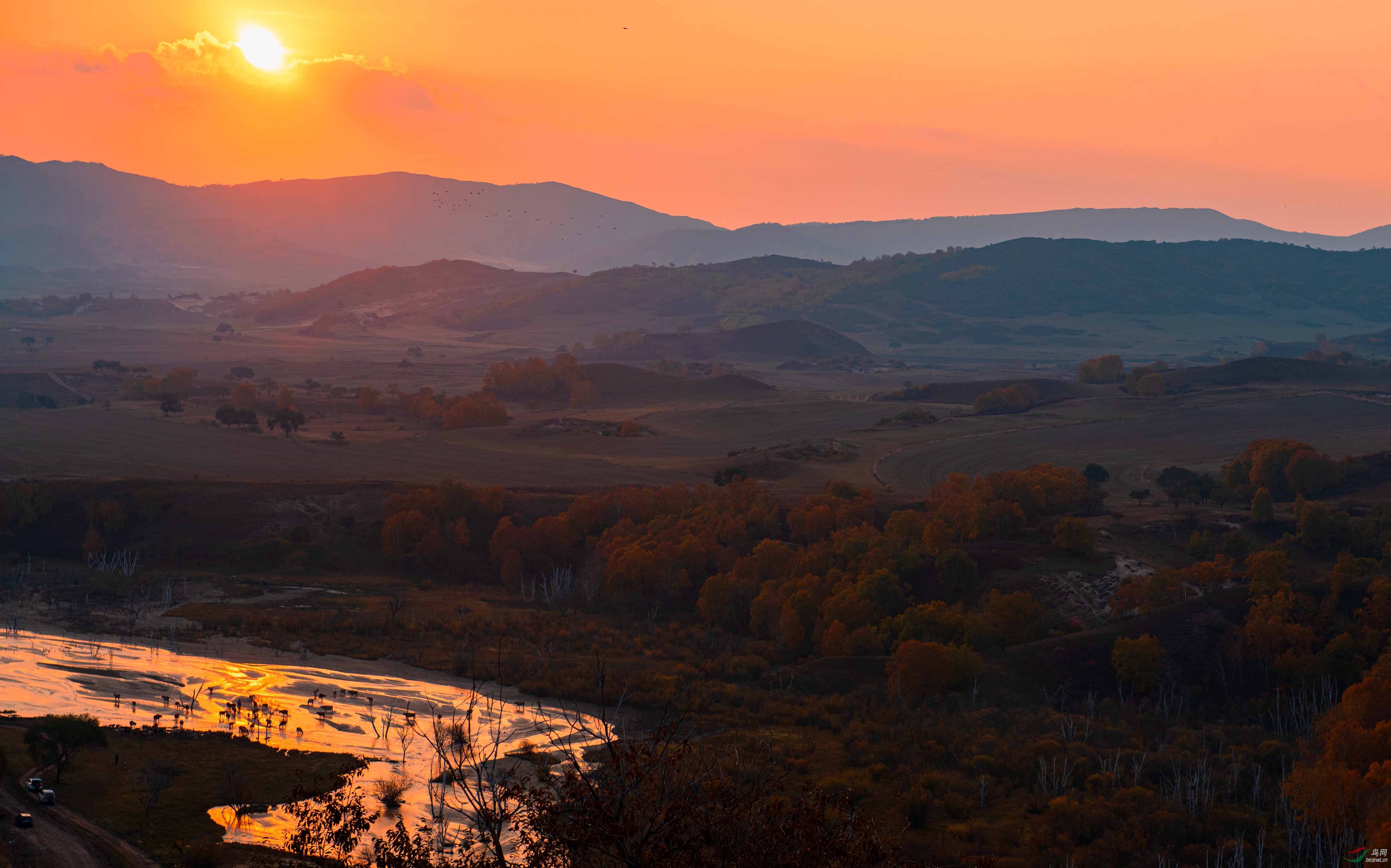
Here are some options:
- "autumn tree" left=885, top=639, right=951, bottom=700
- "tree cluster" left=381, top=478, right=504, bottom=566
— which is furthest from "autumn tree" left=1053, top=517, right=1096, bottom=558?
"tree cluster" left=381, top=478, right=504, bottom=566

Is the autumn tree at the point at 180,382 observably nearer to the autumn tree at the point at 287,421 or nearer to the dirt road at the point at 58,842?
the autumn tree at the point at 287,421

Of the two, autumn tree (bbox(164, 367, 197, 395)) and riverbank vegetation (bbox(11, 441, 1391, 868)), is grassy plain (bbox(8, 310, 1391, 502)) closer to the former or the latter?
autumn tree (bbox(164, 367, 197, 395))

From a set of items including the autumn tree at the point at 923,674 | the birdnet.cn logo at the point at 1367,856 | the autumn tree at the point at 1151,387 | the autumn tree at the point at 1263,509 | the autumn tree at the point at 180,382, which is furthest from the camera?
the autumn tree at the point at 1151,387

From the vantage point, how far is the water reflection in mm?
34594

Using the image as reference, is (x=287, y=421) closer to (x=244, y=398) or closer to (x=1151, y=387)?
(x=244, y=398)

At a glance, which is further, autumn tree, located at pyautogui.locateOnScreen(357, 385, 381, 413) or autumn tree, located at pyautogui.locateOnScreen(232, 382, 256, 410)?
autumn tree, located at pyautogui.locateOnScreen(357, 385, 381, 413)

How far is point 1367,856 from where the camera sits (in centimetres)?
2597

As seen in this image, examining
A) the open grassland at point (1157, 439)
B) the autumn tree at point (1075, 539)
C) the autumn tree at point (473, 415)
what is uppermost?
the autumn tree at point (473, 415)

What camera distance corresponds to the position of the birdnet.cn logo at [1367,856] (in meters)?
25.2

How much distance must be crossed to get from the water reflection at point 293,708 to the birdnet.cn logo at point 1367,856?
21.8m

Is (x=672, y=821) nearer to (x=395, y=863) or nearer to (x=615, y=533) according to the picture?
(x=395, y=863)

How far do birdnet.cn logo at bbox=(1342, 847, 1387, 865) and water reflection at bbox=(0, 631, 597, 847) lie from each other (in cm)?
2175

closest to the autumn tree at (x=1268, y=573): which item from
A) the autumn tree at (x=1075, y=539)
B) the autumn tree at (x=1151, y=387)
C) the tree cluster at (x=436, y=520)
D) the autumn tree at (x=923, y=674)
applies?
the autumn tree at (x=1075, y=539)

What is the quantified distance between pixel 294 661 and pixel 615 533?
2772cm
